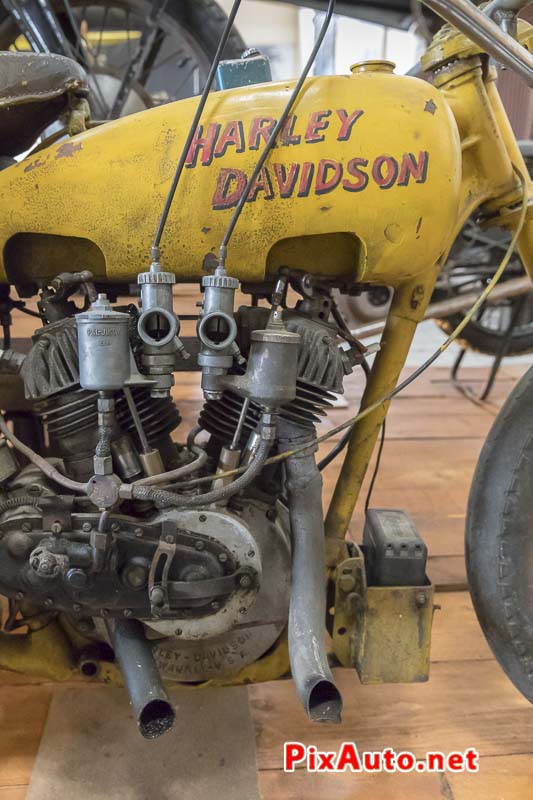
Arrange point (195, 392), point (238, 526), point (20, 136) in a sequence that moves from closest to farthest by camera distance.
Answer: point (238, 526) < point (20, 136) < point (195, 392)

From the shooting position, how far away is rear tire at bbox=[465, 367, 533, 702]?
99 cm

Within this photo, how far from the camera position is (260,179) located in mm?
823

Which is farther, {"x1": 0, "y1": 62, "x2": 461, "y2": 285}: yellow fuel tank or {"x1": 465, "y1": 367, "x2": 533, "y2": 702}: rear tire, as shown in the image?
{"x1": 465, "y1": 367, "x2": 533, "y2": 702}: rear tire

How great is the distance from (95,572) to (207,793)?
0.42 meters

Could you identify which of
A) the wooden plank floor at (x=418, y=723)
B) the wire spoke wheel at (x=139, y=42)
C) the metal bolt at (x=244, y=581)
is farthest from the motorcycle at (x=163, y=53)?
the metal bolt at (x=244, y=581)

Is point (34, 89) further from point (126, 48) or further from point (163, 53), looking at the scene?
point (126, 48)

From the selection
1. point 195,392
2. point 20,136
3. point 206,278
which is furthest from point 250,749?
point 195,392

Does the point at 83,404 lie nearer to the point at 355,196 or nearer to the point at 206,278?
the point at 206,278

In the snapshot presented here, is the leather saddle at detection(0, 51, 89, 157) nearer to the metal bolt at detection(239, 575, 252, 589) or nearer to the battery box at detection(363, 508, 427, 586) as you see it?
the metal bolt at detection(239, 575, 252, 589)

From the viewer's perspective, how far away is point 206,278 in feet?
2.60

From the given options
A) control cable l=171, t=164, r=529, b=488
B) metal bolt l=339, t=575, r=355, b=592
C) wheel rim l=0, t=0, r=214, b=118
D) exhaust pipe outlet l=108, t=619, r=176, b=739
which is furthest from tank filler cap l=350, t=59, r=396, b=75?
wheel rim l=0, t=0, r=214, b=118

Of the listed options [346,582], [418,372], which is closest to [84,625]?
[346,582]

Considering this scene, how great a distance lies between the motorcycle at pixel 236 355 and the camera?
816 mm

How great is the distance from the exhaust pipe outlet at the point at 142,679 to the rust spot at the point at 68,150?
68 centimetres
